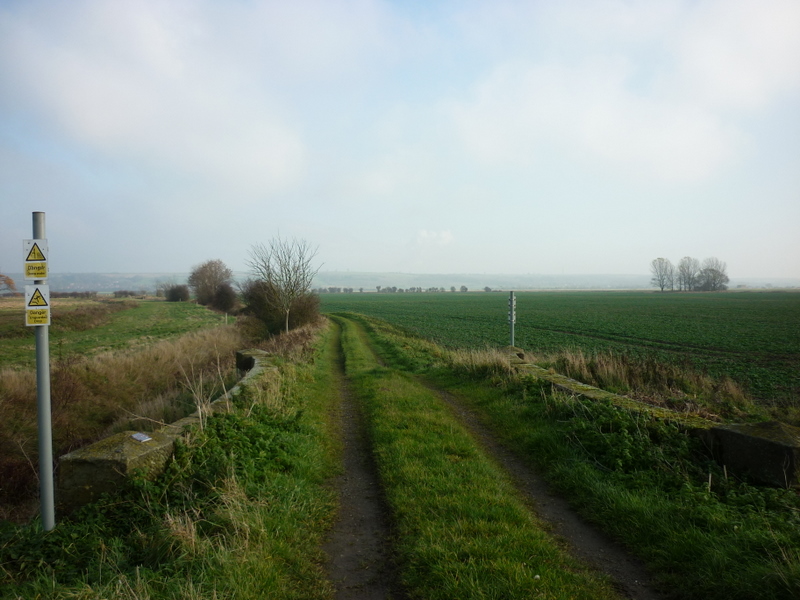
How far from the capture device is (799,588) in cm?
334

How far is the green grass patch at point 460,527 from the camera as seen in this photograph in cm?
377

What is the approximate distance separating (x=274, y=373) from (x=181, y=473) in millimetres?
5586

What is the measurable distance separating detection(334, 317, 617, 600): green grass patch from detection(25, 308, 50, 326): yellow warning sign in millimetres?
4529

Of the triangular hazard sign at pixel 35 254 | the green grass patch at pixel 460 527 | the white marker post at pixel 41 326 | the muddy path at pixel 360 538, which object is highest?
the triangular hazard sign at pixel 35 254

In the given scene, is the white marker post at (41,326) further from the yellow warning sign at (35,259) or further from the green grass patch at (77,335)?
the green grass patch at (77,335)

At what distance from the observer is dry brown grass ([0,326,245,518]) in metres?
9.14

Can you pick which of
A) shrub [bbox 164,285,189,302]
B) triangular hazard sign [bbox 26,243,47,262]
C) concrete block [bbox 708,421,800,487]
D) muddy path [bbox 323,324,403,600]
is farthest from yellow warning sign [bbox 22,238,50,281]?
shrub [bbox 164,285,189,302]

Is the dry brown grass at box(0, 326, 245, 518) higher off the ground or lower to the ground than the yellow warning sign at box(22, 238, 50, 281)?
lower

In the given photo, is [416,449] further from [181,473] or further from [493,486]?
[181,473]

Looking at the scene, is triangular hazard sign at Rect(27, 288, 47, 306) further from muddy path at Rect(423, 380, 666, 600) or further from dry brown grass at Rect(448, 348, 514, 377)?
dry brown grass at Rect(448, 348, 514, 377)

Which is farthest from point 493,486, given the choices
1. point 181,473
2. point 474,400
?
point 474,400

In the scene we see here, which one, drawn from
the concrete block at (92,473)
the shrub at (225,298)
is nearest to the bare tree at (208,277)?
the shrub at (225,298)

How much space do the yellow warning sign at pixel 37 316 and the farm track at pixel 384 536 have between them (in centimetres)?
406

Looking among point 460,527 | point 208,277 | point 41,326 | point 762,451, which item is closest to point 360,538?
point 460,527
